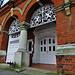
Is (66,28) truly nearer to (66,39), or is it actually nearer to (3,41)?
(66,39)

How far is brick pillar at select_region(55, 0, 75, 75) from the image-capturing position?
11.1ft

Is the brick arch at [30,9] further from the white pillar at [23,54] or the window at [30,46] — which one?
the window at [30,46]

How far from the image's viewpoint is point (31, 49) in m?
7.68

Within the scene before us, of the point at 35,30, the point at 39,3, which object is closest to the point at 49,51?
the point at 35,30

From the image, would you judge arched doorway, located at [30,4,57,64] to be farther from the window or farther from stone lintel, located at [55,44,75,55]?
stone lintel, located at [55,44,75,55]

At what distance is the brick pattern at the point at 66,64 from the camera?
10.8 feet

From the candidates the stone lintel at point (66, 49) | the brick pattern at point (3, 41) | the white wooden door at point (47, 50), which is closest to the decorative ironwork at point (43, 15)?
A: the stone lintel at point (66, 49)

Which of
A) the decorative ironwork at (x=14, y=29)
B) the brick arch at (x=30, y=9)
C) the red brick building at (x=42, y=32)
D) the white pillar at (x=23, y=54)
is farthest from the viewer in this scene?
the decorative ironwork at (x=14, y=29)

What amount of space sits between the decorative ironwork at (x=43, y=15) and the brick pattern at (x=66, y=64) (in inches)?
101

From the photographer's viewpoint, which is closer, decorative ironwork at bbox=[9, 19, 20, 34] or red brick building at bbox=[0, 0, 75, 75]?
red brick building at bbox=[0, 0, 75, 75]

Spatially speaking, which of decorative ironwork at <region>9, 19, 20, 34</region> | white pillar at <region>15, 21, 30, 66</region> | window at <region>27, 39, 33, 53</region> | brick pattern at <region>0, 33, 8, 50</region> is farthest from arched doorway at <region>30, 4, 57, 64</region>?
brick pattern at <region>0, 33, 8, 50</region>

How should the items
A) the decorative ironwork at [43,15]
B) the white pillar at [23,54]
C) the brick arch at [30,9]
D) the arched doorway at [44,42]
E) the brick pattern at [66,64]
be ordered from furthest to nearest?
the arched doorway at [44,42], the brick arch at [30,9], the white pillar at [23,54], the decorative ironwork at [43,15], the brick pattern at [66,64]

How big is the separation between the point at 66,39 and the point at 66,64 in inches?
44.9

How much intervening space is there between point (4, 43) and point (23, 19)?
3.56 m
